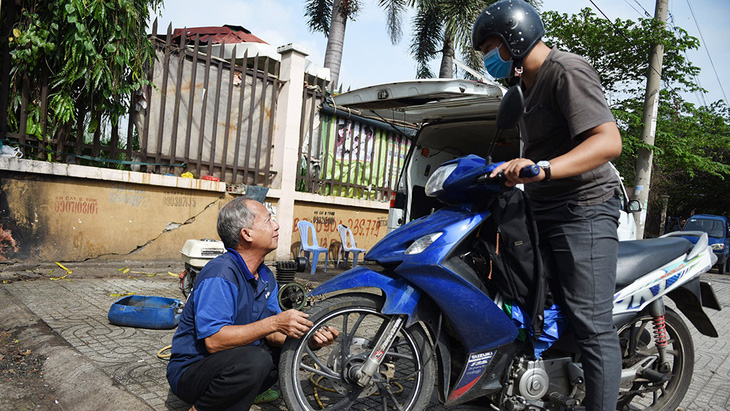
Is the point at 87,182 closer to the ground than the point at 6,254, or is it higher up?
higher up

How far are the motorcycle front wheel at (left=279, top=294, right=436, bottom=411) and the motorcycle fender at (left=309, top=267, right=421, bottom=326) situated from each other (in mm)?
55

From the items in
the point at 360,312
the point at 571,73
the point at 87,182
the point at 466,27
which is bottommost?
the point at 360,312

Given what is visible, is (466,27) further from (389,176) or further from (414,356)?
(414,356)

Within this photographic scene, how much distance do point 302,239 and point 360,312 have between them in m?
5.61

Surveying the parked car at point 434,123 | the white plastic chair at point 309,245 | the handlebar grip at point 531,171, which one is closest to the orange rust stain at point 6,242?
the white plastic chair at point 309,245


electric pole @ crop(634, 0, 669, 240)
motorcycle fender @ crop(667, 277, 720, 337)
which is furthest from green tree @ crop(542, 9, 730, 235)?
motorcycle fender @ crop(667, 277, 720, 337)

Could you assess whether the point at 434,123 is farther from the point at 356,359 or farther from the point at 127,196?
the point at 356,359

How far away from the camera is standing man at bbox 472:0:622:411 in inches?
83.3

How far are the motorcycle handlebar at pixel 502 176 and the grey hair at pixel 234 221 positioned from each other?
3.38ft

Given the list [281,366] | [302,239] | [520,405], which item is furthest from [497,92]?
[302,239]

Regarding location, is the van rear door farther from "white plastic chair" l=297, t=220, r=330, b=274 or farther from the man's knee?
the man's knee

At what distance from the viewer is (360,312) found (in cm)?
219

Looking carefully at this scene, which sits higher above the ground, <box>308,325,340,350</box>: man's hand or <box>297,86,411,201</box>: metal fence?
<box>297,86,411,201</box>: metal fence

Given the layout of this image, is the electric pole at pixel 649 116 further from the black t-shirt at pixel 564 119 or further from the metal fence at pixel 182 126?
the black t-shirt at pixel 564 119
